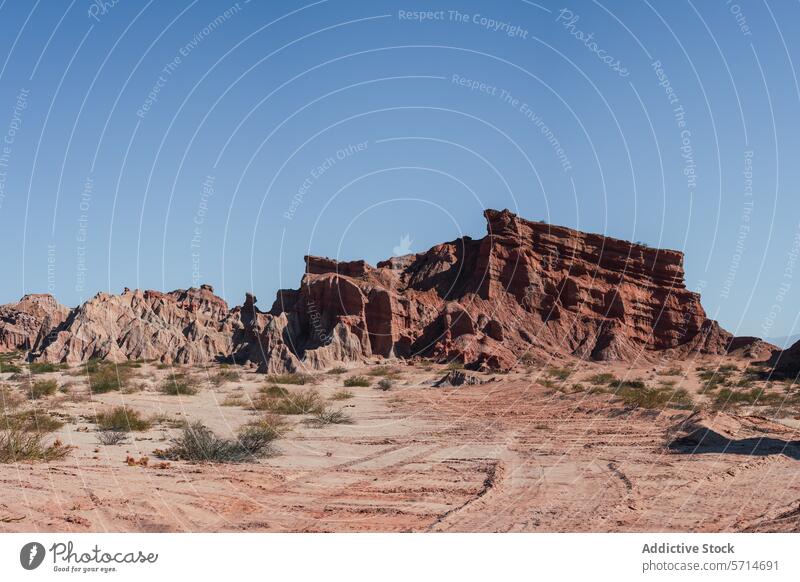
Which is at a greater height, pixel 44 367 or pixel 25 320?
pixel 25 320

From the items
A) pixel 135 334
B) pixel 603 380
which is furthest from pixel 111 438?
pixel 135 334

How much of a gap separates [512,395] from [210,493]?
22.7 meters

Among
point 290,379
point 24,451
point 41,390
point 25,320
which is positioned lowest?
point 290,379

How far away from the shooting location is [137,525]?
9383mm

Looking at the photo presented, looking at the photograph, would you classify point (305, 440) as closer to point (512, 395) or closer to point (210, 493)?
point (210, 493)

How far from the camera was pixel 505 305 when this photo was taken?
68.2 metres

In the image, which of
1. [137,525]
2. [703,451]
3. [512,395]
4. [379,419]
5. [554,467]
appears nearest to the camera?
[137,525]

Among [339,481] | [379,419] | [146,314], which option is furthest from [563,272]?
[339,481]

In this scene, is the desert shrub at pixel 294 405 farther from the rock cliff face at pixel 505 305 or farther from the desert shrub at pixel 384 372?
the rock cliff face at pixel 505 305

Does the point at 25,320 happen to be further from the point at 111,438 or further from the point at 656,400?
the point at 656,400

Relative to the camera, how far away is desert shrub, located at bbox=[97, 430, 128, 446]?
1595cm

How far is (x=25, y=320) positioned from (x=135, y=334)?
3052 cm

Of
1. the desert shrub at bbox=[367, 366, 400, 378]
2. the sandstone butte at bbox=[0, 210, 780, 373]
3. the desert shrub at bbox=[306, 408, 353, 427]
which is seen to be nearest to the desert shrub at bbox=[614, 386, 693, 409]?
the desert shrub at bbox=[306, 408, 353, 427]
